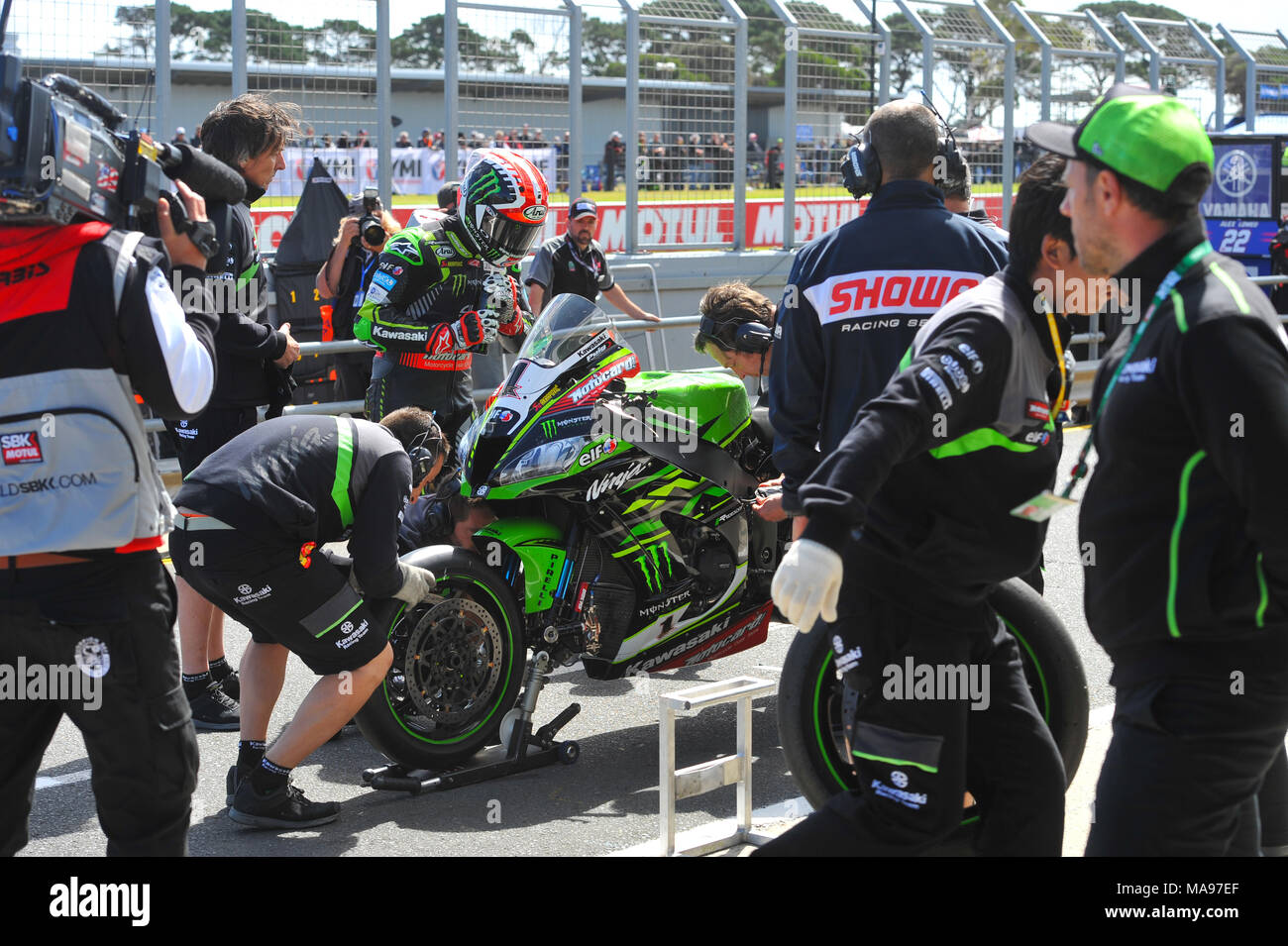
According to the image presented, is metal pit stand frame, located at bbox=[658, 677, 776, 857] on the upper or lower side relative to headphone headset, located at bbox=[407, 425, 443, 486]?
lower

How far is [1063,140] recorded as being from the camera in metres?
2.85

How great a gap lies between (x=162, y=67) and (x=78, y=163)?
7.90m

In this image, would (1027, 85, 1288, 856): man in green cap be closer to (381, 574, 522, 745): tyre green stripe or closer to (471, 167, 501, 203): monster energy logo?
(381, 574, 522, 745): tyre green stripe

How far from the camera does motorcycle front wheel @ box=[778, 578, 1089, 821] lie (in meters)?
3.65

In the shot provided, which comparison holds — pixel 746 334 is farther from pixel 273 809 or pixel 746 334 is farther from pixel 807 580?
pixel 807 580

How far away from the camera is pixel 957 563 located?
2979 millimetres

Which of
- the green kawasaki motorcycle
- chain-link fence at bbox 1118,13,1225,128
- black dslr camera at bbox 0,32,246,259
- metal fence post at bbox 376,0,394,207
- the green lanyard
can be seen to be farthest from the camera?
chain-link fence at bbox 1118,13,1225,128

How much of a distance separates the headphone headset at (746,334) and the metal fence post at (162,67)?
6013 mm

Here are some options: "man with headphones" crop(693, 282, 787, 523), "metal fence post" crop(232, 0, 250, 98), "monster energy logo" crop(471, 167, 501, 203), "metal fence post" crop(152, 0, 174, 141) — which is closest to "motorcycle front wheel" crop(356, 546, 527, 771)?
"man with headphones" crop(693, 282, 787, 523)

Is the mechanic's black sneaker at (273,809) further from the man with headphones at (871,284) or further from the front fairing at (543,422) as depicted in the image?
the man with headphones at (871,284)

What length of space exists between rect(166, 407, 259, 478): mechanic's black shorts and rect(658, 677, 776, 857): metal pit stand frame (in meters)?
2.34

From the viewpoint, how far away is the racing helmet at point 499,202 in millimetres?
6535

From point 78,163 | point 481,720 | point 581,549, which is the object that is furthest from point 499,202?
point 78,163

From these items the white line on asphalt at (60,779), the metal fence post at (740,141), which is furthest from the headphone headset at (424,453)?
the metal fence post at (740,141)
